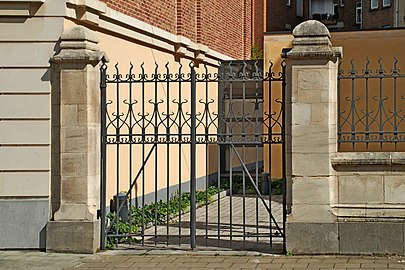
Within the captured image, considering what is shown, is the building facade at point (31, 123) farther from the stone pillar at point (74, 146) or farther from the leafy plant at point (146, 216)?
the leafy plant at point (146, 216)

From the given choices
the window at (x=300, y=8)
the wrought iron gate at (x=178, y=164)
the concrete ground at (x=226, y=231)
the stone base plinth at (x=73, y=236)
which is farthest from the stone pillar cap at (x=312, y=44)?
the window at (x=300, y=8)

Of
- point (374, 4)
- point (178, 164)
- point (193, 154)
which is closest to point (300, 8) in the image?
point (374, 4)

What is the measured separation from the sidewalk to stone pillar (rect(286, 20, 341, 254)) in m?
0.35

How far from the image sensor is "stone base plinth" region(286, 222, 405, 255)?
10.6 m

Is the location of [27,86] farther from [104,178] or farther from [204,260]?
[204,260]

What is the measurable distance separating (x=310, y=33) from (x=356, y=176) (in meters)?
2.01

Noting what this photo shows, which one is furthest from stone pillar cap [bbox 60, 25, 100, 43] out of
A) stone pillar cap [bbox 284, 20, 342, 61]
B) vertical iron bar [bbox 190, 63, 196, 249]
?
stone pillar cap [bbox 284, 20, 342, 61]

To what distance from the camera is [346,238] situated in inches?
421

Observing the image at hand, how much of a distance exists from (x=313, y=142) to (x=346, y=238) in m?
1.34

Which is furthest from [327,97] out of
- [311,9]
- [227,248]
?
[311,9]

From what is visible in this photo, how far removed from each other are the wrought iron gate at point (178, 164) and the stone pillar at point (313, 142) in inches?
12.8

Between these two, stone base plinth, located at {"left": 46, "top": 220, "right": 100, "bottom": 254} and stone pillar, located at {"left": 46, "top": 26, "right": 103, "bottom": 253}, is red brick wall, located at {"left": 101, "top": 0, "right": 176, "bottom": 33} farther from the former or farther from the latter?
stone base plinth, located at {"left": 46, "top": 220, "right": 100, "bottom": 254}

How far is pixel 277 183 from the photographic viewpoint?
2150 centimetres

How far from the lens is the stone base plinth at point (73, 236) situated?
11.2 m
